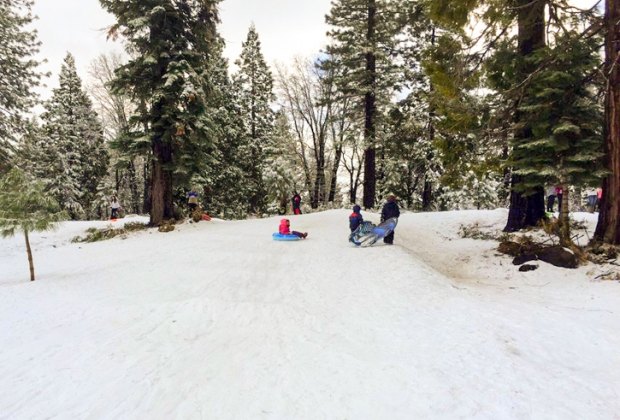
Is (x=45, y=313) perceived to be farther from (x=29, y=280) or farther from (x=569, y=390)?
(x=569, y=390)

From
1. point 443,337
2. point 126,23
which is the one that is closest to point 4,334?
point 443,337

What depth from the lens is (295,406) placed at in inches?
147

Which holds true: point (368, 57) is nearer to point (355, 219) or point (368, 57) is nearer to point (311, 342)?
point (355, 219)

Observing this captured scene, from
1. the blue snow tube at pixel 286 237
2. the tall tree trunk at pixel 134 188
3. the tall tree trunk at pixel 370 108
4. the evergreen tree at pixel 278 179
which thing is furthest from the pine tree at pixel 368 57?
the tall tree trunk at pixel 134 188

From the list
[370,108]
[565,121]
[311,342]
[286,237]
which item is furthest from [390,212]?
[370,108]

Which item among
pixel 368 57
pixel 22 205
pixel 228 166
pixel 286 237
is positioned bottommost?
pixel 286 237

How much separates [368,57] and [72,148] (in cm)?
2563

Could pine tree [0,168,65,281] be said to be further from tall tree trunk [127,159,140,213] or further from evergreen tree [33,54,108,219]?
tall tree trunk [127,159,140,213]

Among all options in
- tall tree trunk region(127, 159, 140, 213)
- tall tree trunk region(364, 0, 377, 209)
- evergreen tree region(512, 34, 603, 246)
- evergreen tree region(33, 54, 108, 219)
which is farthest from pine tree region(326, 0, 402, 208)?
tall tree trunk region(127, 159, 140, 213)

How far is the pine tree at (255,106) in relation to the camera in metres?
33.8

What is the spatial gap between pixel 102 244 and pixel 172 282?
747cm

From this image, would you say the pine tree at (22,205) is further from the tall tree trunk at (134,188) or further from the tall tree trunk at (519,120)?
the tall tree trunk at (134,188)

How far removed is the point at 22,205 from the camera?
8.52 meters

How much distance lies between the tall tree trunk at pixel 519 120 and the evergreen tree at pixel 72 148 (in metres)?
30.6
